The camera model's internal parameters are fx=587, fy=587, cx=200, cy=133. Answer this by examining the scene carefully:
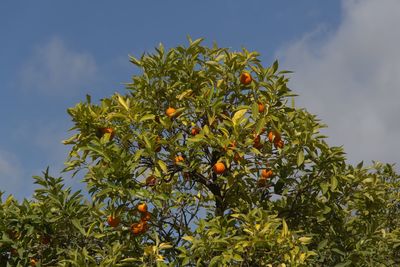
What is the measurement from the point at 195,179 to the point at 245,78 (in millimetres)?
1339

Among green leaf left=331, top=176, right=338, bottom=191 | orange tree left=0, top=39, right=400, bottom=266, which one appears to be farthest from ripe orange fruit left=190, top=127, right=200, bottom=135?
green leaf left=331, top=176, right=338, bottom=191

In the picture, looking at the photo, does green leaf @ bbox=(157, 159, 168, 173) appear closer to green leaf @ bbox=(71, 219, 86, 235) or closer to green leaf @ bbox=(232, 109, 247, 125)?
green leaf @ bbox=(232, 109, 247, 125)

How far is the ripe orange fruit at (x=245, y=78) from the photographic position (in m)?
6.92

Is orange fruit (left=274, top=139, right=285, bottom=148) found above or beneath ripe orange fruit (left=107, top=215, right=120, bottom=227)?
above

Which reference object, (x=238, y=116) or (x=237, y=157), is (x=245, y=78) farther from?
(x=237, y=157)

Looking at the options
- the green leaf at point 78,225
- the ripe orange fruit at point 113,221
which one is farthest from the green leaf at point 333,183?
the green leaf at point 78,225

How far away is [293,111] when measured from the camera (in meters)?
6.90

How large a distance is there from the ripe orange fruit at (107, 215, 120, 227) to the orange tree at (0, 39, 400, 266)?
0.09ft

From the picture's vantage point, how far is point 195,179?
7.02m

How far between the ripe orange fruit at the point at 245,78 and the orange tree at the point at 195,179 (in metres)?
0.02

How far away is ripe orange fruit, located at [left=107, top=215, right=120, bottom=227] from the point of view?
6.20 metres

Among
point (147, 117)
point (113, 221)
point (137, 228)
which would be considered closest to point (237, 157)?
point (147, 117)

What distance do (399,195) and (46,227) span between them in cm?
723

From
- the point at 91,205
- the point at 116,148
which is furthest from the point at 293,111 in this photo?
the point at 91,205
